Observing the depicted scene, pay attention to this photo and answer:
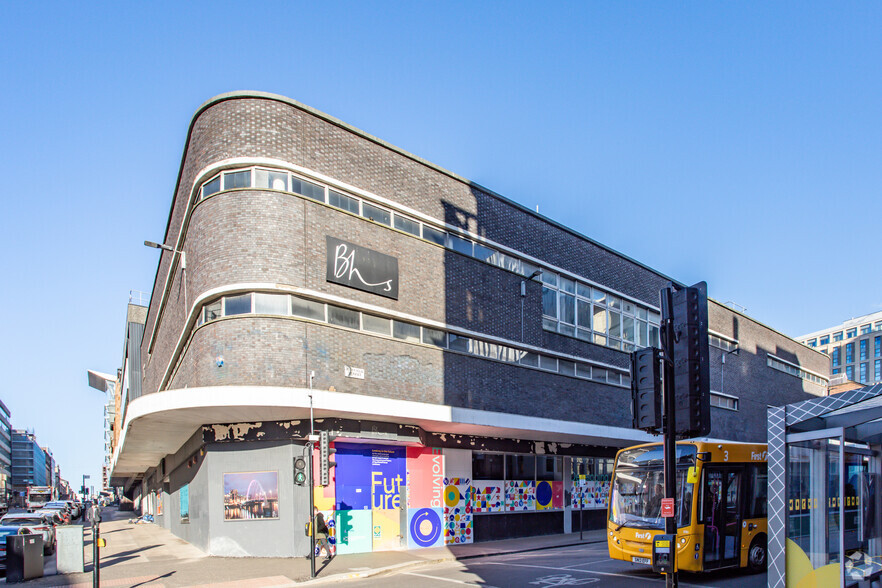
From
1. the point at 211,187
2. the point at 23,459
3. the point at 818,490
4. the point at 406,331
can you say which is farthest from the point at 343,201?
the point at 23,459

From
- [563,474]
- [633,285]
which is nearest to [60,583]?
[563,474]

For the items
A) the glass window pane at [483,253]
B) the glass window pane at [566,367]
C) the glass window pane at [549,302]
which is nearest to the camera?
the glass window pane at [483,253]

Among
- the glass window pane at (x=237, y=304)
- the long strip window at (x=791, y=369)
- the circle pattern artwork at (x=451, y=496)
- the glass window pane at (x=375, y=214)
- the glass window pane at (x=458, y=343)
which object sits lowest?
the circle pattern artwork at (x=451, y=496)

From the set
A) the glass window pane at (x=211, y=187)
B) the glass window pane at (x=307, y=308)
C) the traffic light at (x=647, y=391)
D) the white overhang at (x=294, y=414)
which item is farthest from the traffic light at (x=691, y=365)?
the glass window pane at (x=211, y=187)

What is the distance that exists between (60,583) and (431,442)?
1093 centimetres

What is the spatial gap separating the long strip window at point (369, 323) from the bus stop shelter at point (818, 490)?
1269cm

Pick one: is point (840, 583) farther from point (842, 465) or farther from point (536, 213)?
point (536, 213)

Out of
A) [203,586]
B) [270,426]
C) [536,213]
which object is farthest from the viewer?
[536,213]

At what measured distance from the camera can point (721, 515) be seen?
46.5 ft

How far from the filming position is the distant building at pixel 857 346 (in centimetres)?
13062

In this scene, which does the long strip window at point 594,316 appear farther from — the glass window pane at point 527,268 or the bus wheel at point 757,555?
the bus wheel at point 757,555

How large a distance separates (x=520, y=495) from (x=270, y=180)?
48.9 feet

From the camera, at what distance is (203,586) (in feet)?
47.6

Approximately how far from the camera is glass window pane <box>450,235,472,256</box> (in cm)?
2373
